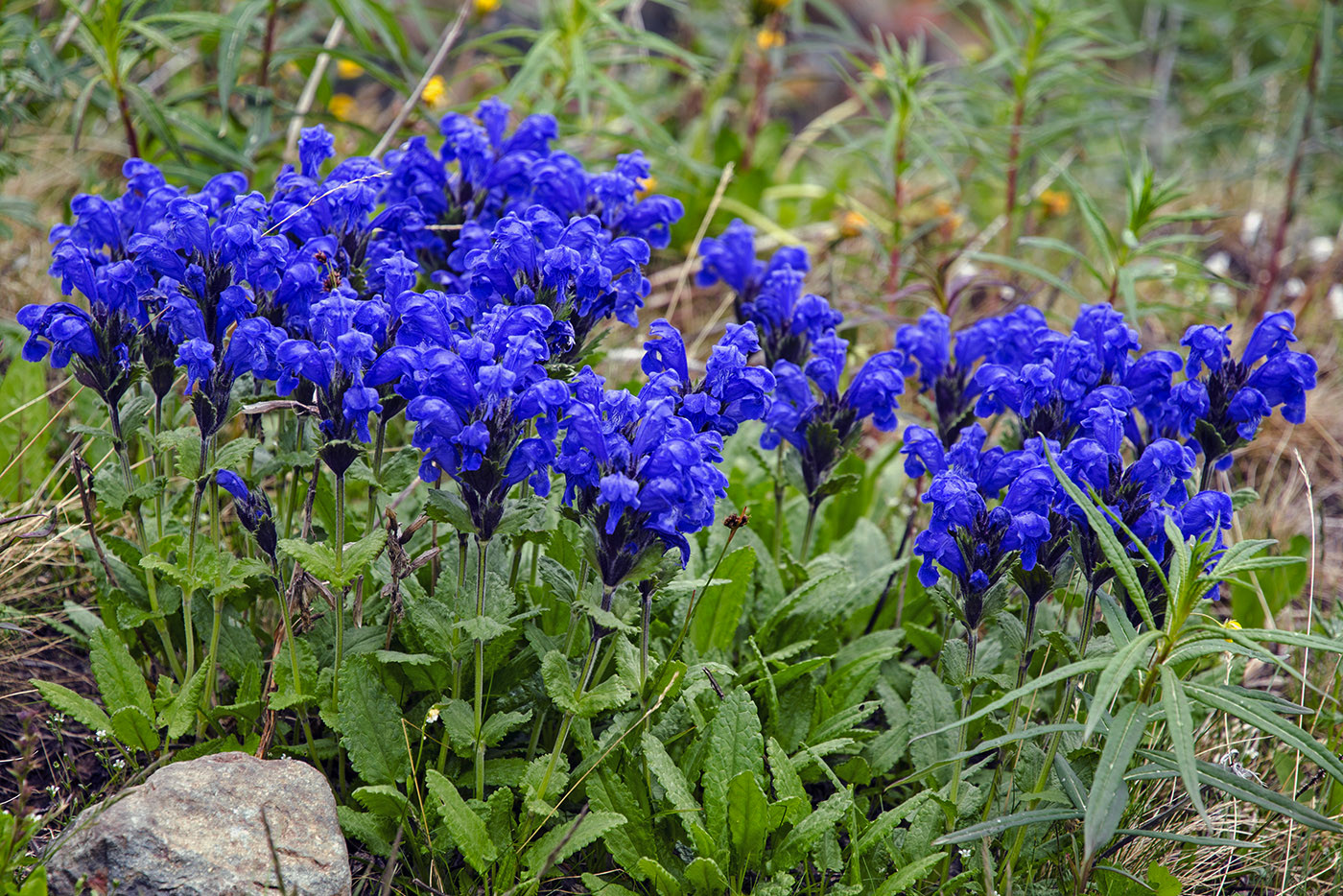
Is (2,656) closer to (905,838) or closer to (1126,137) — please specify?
(905,838)

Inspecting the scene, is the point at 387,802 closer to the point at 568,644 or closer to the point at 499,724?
the point at 499,724

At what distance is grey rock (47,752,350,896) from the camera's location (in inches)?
82.9

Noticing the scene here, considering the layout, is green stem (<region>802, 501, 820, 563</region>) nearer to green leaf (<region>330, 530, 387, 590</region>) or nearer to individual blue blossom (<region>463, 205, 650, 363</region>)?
individual blue blossom (<region>463, 205, 650, 363</region>)

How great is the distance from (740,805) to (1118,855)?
1050 mm

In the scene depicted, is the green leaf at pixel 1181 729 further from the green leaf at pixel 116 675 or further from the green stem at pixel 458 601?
the green leaf at pixel 116 675

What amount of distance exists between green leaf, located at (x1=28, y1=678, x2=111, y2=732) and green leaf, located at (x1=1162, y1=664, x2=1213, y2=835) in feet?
7.53

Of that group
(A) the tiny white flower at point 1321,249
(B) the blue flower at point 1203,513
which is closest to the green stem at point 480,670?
(B) the blue flower at point 1203,513

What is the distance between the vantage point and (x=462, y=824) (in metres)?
2.30

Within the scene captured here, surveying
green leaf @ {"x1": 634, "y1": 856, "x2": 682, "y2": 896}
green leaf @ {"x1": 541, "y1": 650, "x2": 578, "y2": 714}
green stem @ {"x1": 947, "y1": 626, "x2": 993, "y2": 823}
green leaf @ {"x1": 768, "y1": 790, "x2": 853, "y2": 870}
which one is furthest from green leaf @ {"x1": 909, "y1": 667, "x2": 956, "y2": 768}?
green leaf @ {"x1": 541, "y1": 650, "x2": 578, "y2": 714}

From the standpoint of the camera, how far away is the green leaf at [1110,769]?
6.61 ft

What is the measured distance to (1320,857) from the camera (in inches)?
107

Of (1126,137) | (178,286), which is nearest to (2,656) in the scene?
(178,286)

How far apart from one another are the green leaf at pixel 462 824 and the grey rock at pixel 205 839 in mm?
220

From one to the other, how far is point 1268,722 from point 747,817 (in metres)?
1.06
